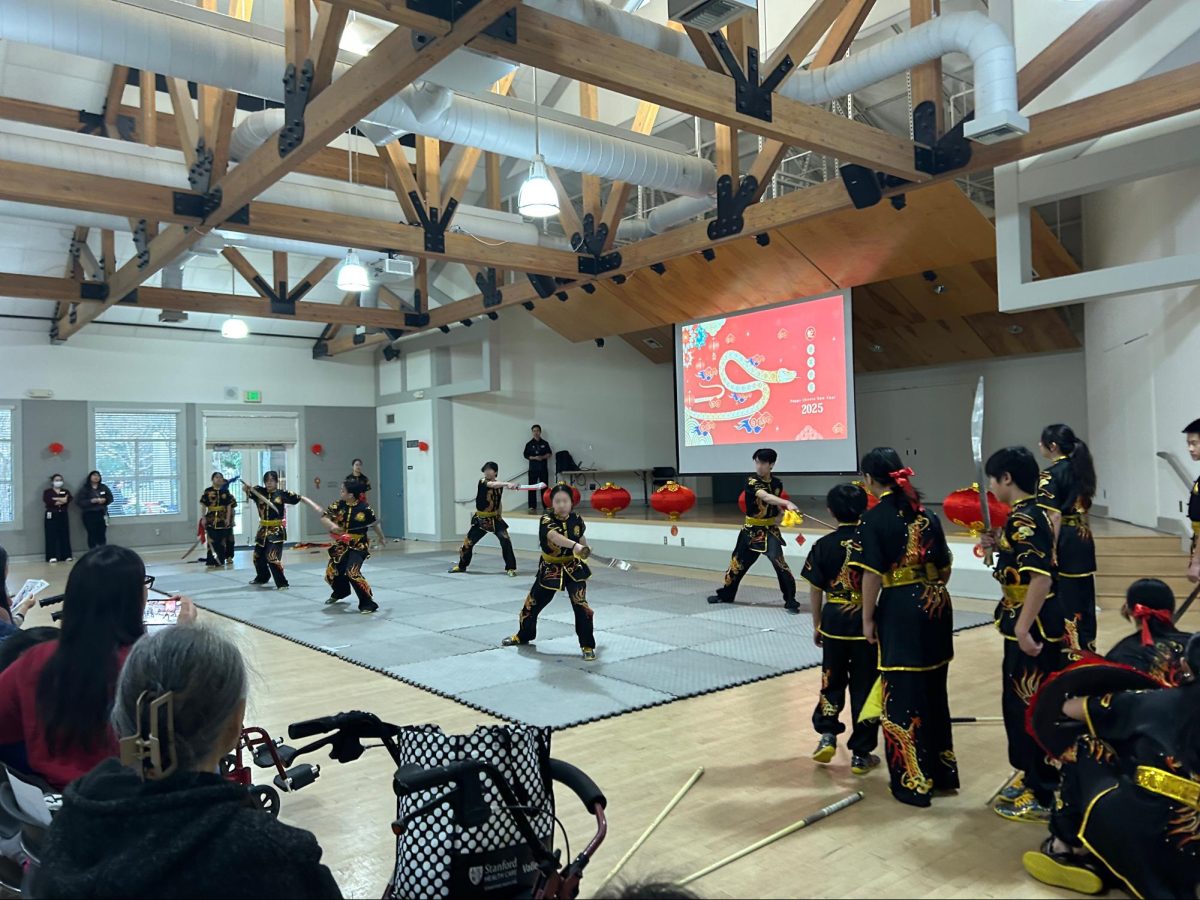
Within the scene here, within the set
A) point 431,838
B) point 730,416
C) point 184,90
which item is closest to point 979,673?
point 431,838

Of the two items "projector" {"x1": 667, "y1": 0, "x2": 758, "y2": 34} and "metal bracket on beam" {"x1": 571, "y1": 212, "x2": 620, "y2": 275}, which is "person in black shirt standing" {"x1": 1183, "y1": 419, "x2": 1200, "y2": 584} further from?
"metal bracket on beam" {"x1": 571, "y1": 212, "x2": 620, "y2": 275}

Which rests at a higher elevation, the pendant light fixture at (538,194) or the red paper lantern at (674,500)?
the pendant light fixture at (538,194)

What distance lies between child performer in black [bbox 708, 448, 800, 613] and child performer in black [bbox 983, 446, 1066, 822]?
4298 mm

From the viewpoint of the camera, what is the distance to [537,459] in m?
15.1

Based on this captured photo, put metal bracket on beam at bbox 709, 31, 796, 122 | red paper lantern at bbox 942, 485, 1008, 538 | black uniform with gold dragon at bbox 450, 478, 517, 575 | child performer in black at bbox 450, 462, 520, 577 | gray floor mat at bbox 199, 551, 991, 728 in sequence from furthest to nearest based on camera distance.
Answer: black uniform with gold dragon at bbox 450, 478, 517, 575, child performer in black at bbox 450, 462, 520, 577, red paper lantern at bbox 942, 485, 1008, 538, metal bracket on beam at bbox 709, 31, 796, 122, gray floor mat at bbox 199, 551, 991, 728

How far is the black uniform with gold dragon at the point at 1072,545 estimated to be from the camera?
3418mm

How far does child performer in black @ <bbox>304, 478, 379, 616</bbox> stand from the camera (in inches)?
322

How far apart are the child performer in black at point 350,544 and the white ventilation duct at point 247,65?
3830mm

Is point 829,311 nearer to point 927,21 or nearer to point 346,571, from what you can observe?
point 927,21

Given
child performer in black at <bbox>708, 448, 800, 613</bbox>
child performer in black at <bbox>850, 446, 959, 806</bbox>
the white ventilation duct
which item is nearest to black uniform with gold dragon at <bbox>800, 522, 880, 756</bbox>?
child performer in black at <bbox>850, 446, 959, 806</bbox>

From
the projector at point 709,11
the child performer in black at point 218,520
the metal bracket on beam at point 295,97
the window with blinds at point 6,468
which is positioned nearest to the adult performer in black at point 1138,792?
the projector at point 709,11

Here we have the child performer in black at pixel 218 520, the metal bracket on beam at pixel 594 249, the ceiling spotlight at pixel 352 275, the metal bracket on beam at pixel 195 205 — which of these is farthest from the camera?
the child performer in black at pixel 218 520

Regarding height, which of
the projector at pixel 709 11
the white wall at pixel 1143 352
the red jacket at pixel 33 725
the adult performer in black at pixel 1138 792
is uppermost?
the projector at pixel 709 11

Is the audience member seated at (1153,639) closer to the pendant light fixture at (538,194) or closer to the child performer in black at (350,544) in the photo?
the pendant light fixture at (538,194)
